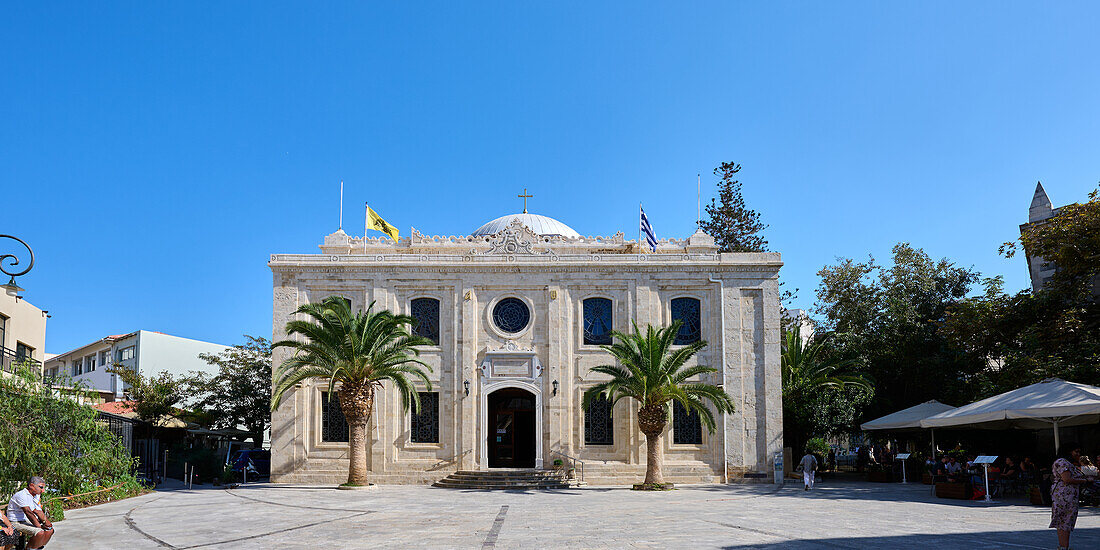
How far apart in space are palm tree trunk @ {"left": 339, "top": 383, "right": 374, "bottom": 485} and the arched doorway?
4733 mm

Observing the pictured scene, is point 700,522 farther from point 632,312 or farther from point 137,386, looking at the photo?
point 137,386

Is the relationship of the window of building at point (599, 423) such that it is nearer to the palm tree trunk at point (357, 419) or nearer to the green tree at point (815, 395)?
the palm tree trunk at point (357, 419)

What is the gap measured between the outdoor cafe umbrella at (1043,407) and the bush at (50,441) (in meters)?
20.3

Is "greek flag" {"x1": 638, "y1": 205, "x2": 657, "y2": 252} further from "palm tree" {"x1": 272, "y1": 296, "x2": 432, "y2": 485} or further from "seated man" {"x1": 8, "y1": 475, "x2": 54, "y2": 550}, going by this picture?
"seated man" {"x1": 8, "y1": 475, "x2": 54, "y2": 550}

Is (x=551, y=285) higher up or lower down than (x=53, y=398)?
higher up

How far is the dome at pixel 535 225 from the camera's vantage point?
1309 inches

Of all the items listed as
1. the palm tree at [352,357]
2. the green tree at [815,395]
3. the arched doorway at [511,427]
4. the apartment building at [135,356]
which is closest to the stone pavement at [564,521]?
the palm tree at [352,357]

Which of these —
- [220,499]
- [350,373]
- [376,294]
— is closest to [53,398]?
[220,499]

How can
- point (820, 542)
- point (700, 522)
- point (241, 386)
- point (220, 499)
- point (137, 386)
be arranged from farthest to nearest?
1. point (241, 386)
2. point (137, 386)
3. point (220, 499)
4. point (700, 522)
5. point (820, 542)

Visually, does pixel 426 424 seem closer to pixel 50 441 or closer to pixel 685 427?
pixel 685 427

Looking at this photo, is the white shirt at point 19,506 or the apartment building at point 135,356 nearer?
the white shirt at point 19,506

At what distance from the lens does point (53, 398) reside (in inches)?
727

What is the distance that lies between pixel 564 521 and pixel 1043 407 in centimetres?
1055

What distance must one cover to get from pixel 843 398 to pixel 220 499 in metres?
21.6
